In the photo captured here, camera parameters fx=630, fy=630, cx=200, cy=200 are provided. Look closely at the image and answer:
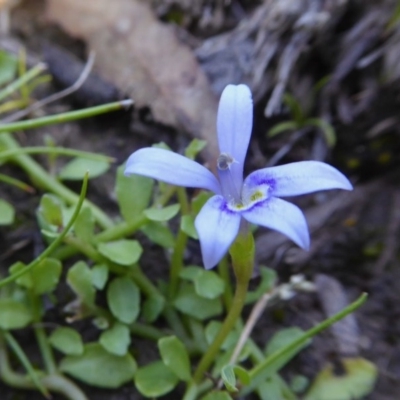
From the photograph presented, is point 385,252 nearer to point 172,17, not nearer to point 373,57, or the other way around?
point 373,57

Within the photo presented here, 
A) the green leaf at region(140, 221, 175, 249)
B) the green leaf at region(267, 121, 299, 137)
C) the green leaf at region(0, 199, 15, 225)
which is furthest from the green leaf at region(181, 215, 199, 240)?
the green leaf at region(267, 121, 299, 137)

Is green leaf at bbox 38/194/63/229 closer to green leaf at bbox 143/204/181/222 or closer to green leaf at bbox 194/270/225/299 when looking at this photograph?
green leaf at bbox 143/204/181/222

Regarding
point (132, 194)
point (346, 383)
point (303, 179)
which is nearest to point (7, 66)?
point (132, 194)

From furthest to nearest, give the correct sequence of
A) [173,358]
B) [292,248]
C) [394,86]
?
[394,86] → [292,248] → [173,358]

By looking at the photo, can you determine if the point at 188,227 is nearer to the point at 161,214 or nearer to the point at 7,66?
the point at 161,214

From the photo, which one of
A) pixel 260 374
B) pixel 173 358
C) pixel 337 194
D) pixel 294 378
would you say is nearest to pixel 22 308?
pixel 173 358

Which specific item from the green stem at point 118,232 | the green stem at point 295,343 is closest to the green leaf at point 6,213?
the green stem at point 118,232

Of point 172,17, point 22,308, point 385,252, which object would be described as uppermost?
point 172,17
